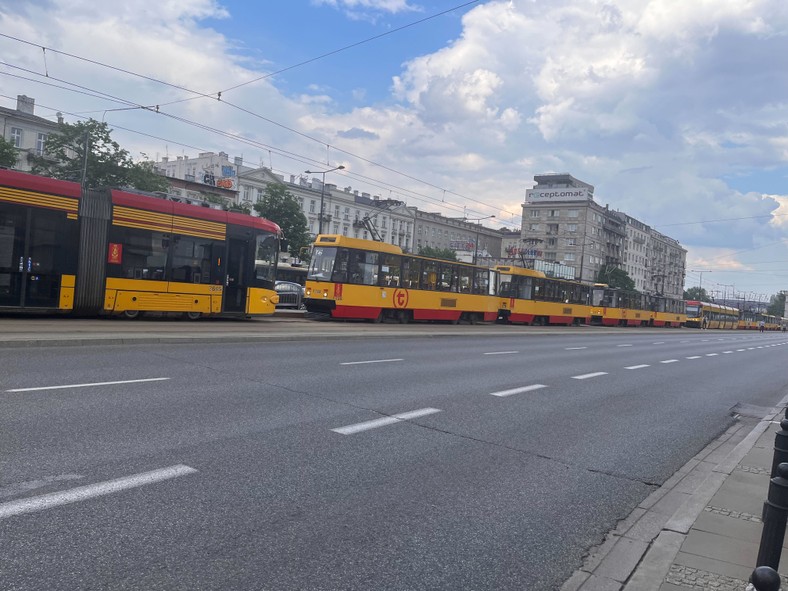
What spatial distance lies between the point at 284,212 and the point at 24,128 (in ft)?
85.0

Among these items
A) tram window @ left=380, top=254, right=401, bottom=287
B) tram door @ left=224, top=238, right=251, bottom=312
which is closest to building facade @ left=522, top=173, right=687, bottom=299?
tram window @ left=380, top=254, right=401, bottom=287

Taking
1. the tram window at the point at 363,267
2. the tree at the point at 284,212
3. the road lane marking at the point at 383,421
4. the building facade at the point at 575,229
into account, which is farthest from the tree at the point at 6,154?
the building facade at the point at 575,229

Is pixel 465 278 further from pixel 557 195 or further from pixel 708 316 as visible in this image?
pixel 557 195

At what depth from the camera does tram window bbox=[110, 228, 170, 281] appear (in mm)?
17344

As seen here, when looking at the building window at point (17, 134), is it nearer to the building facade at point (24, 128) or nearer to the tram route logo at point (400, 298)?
the building facade at point (24, 128)

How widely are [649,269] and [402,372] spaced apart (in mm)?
140345

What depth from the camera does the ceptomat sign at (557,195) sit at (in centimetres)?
11219

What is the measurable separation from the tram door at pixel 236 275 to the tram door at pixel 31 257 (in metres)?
4.84

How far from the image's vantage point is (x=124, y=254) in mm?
17312

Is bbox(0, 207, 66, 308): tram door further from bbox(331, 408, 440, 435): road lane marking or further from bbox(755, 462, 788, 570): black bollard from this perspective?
bbox(755, 462, 788, 570): black bollard

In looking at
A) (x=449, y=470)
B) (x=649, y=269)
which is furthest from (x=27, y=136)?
(x=649, y=269)

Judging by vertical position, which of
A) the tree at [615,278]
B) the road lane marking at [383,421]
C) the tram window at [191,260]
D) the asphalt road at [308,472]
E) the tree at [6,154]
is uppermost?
the tree at [6,154]

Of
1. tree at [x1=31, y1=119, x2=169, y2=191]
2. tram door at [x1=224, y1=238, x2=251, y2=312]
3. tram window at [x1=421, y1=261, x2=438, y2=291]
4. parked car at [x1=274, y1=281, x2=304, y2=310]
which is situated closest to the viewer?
tram door at [x1=224, y1=238, x2=251, y2=312]

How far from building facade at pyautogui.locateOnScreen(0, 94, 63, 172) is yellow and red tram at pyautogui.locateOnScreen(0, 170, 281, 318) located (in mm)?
48415
